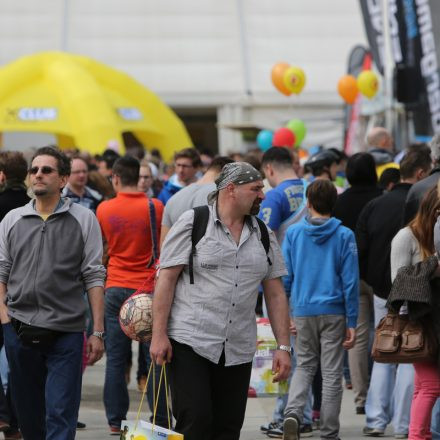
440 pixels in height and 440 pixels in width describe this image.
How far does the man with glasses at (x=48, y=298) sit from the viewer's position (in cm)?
669

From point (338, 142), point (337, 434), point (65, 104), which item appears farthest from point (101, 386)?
point (338, 142)

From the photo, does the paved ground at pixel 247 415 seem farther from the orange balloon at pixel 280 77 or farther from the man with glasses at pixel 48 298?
the orange balloon at pixel 280 77

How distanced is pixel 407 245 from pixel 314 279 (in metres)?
1.00

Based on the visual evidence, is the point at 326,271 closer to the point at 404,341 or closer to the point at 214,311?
the point at 404,341

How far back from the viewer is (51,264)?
22.1ft

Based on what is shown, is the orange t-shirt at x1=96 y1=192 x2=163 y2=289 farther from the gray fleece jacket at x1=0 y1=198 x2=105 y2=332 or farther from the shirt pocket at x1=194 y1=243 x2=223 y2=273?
the shirt pocket at x1=194 y1=243 x2=223 y2=273

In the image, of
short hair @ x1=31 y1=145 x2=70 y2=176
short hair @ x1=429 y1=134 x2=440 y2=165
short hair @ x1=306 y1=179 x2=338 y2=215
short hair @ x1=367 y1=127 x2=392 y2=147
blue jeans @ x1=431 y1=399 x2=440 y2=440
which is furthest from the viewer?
short hair @ x1=367 y1=127 x2=392 y2=147

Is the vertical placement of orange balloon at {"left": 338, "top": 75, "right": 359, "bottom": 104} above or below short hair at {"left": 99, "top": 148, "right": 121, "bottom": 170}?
above

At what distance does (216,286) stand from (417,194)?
8.58 ft

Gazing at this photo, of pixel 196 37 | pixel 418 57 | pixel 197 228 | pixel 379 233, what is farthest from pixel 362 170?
pixel 196 37

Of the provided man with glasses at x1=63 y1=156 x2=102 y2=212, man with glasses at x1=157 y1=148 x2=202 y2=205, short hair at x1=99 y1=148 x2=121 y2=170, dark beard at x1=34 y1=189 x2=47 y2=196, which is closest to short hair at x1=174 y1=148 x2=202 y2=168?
man with glasses at x1=157 y1=148 x2=202 y2=205

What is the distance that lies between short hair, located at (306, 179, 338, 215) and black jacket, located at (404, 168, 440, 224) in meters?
0.48

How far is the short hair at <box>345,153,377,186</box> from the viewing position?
1014 cm

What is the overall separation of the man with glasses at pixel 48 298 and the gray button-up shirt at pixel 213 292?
0.70 meters
